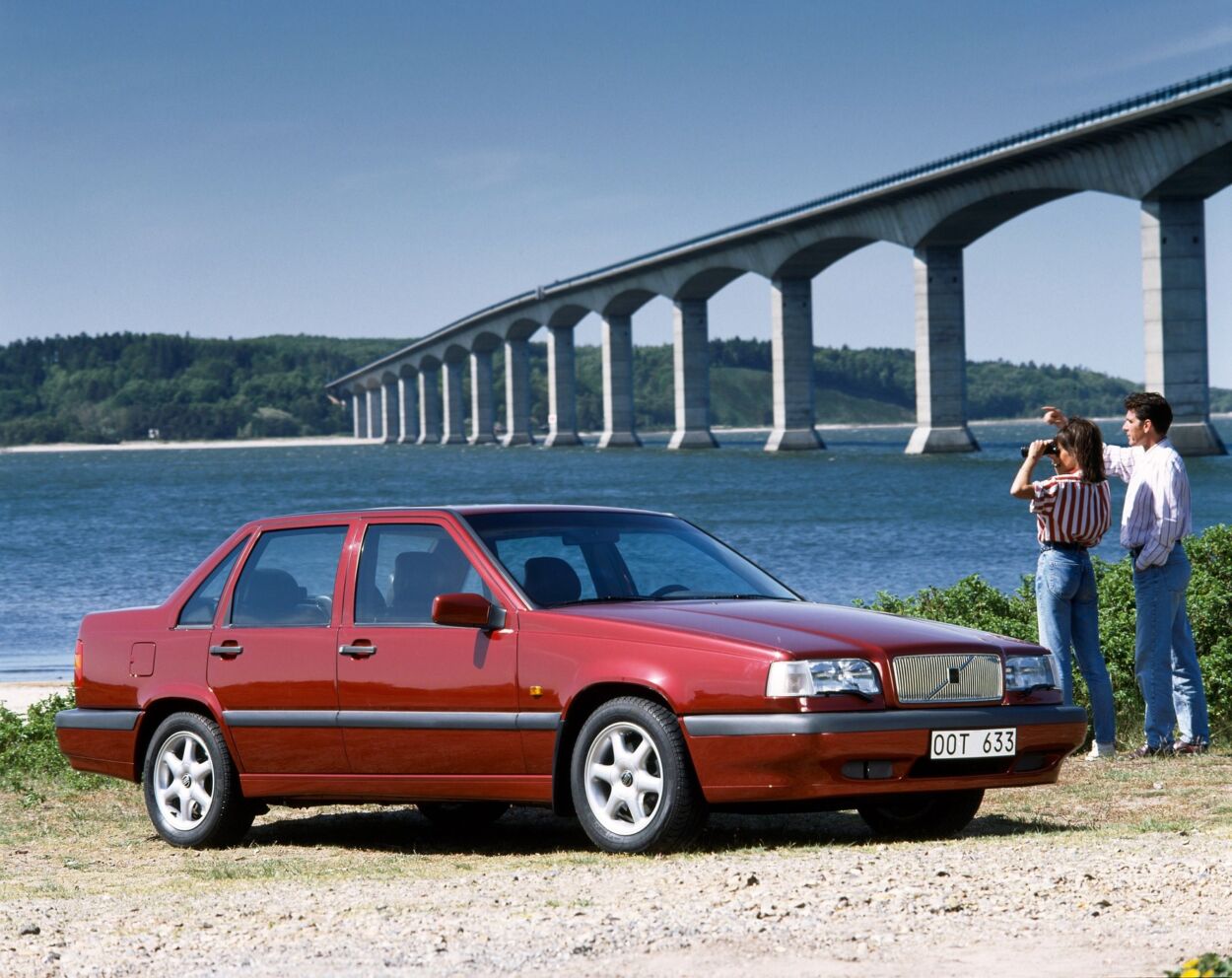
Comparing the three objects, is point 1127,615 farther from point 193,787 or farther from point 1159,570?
point 193,787

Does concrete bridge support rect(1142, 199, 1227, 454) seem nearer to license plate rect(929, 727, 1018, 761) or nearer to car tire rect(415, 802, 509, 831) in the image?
car tire rect(415, 802, 509, 831)

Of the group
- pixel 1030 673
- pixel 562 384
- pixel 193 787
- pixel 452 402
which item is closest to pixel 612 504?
pixel 193 787

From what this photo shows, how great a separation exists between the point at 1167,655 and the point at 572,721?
3.75 metres

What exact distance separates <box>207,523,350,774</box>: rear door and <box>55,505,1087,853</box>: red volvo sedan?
1 cm

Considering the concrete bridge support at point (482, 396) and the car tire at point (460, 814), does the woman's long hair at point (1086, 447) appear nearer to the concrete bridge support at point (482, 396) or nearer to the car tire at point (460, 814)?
the car tire at point (460, 814)

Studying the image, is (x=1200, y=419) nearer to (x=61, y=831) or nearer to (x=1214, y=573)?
(x=1214, y=573)

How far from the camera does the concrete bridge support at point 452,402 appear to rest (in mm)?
162250

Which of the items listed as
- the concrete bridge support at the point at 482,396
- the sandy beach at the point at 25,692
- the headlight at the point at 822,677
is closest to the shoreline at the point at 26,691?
the sandy beach at the point at 25,692

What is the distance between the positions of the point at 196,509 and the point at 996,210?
31.8 m

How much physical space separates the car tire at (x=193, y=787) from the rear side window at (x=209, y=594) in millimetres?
419

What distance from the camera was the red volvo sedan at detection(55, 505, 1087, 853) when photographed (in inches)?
279

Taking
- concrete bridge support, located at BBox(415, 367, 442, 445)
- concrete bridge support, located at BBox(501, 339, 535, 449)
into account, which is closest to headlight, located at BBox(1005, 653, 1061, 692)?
concrete bridge support, located at BBox(501, 339, 535, 449)

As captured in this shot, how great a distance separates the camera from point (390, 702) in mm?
7887

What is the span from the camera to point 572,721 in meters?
7.46
